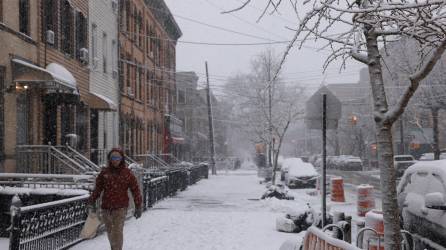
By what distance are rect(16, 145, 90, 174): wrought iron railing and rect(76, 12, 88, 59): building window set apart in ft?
16.9

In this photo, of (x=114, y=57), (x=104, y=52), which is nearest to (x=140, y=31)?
(x=114, y=57)

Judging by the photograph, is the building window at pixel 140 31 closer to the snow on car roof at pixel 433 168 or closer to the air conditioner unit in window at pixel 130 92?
the air conditioner unit in window at pixel 130 92

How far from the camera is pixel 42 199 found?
1198 centimetres

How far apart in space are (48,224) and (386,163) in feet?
19.7

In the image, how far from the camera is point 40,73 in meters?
15.0

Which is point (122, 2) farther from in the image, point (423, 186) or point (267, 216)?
point (423, 186)

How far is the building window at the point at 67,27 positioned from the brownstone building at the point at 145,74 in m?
7.61

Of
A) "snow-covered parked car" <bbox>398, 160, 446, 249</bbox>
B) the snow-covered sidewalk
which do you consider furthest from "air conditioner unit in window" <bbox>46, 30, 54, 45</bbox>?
"snow-covered parked car" <bbox>398, 160, 446, 249</bbox>

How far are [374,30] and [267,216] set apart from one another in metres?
11.0

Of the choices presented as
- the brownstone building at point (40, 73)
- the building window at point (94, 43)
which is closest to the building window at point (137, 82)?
the building window at point (94, 43)

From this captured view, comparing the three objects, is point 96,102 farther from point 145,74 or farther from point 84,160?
point 145,74

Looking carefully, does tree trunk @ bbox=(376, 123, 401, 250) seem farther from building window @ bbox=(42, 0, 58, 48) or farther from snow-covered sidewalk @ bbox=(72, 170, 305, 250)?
building window @ bbox=(42, 0, 58, 48)

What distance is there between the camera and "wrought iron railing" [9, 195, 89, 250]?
760cm

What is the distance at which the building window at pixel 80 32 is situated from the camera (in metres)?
20.7
